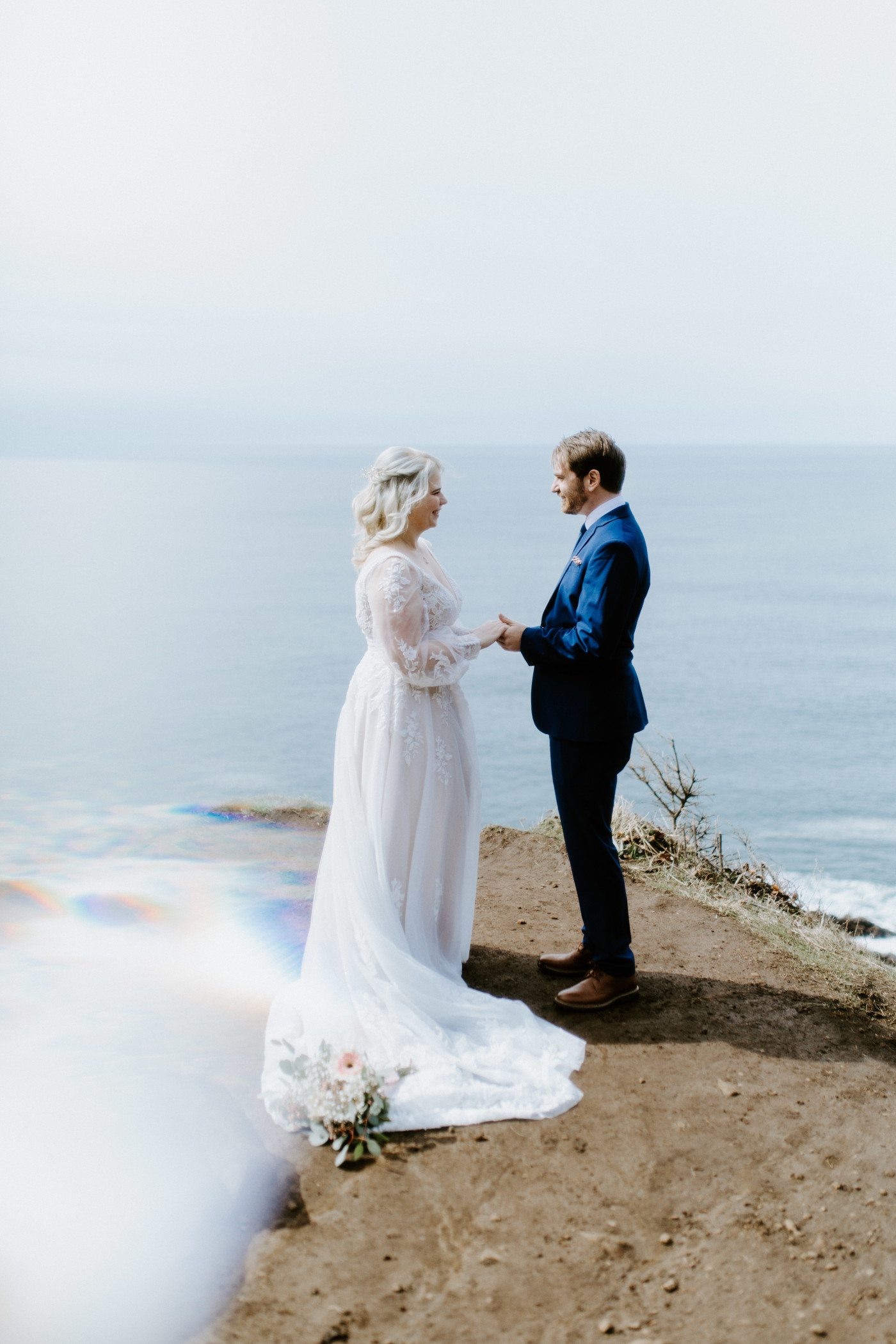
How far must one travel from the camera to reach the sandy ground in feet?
9.12

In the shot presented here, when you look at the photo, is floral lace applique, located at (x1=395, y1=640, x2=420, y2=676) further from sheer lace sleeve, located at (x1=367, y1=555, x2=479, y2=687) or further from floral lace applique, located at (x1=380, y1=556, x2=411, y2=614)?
floral lace applique, located at (x1=380, y1=556, x2=411, y2=614)

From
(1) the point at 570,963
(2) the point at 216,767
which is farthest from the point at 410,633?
(2) the point at 216,767

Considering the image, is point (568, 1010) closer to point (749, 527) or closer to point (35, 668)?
point (35, 668)

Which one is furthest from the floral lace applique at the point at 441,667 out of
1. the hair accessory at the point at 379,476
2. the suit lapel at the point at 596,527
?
the hair accessory at the point at 379,476

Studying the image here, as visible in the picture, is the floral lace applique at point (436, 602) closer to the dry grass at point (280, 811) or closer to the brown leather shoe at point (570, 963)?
the brown leather shoe at point (570, 963)

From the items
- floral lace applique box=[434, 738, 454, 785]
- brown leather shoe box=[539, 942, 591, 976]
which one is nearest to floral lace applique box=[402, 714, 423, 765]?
floral lace applique box=[434, 738, 454, 785]

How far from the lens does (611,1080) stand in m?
3.99

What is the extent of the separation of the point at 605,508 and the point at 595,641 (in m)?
0.60

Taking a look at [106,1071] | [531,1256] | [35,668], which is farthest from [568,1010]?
[35,668]

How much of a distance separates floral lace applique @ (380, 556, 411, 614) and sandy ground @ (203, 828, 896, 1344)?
2047mm

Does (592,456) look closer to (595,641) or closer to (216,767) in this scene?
(595,641)

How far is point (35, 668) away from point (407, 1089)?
6844cm

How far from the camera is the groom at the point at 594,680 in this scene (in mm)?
4211

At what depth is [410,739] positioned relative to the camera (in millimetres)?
4383
